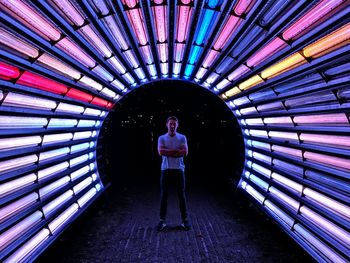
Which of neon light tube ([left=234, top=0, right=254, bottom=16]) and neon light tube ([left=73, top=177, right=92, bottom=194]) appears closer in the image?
neon light tube ([left=234, top=0, right=254, bottom=16])

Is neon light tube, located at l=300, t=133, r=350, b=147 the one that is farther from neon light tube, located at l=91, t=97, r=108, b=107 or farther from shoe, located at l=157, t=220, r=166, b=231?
neon light tube, located at l=91, t=97, r=108, b=107

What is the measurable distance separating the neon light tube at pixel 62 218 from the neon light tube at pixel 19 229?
1.47 ft

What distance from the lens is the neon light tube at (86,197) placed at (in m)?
6.37

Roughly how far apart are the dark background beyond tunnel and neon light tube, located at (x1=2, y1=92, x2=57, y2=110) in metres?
5.97

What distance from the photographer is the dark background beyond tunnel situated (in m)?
10.8

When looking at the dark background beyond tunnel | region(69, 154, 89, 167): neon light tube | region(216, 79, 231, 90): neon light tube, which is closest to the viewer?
region(69, 154, 89, 167): neon light tube

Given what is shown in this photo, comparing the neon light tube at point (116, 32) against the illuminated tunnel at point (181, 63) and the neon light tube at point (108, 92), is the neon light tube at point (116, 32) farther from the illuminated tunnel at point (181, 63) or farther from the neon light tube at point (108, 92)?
the neon light tube at point (108, 92)

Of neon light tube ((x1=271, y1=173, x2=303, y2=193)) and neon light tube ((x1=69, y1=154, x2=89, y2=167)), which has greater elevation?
neon light tube ((x1=69, y1=154, x2=89, y2=167))

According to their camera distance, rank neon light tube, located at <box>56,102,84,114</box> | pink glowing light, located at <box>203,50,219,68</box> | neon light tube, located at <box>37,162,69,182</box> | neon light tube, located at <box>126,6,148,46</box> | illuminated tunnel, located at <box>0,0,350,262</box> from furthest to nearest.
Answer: pink glowing light, located at <box>203,50,219,68</box> < neon light tube, located at <box>56,102,84,114</box> < neon light tube, located at <box>37,162,69,182</box> < neon light tube, located at <box>126,6,148,46</box> < illuminated tunnel, located at <box>0,0,350,262</box>

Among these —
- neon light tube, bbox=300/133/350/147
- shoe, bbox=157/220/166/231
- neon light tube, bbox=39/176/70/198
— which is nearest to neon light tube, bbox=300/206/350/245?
neon light tube, bbox=300/133/350/147

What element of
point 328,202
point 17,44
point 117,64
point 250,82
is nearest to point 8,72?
point 17,44

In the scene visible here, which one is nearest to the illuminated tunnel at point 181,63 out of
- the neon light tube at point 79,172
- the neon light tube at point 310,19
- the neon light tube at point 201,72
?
the neon light tube at point 310,19

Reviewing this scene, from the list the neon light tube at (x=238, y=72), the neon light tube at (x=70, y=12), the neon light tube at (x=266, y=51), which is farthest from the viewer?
the neon light tube at (x=238, y=72)

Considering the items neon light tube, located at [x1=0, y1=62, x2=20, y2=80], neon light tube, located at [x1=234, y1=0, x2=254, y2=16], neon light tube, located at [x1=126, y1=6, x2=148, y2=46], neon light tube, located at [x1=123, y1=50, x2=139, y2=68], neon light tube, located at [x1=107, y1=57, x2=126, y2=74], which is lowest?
neon light tube, located at [x1=0, y1=62, x2=20, y2=80]
